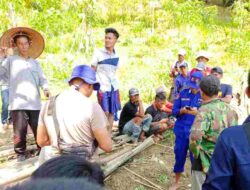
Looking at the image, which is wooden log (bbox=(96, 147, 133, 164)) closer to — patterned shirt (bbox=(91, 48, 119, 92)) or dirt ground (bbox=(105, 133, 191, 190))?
dirt ground (bbox=(105, 133, 191, 190))

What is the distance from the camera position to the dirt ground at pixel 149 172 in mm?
4285

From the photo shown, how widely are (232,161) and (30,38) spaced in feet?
10.3

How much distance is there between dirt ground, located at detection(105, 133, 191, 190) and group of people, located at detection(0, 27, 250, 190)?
291 mm

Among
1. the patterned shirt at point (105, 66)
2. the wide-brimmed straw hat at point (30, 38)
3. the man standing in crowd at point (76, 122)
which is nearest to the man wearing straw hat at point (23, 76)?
the wide-brimmed straw hat at point (30, 38)

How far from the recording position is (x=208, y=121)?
9.49ft

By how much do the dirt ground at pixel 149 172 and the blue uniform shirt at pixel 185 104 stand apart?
30.5 inches

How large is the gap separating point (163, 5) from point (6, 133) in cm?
938

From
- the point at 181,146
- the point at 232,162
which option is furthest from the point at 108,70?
the point at 232,162

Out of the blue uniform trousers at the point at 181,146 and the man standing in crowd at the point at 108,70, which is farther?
the man standing in crowd at the point at 108,70

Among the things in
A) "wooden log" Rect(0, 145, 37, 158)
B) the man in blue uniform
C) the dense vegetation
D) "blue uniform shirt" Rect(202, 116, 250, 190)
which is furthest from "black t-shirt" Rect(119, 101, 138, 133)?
"blue uniform shirt" Rect(202, 116, 250, 190)

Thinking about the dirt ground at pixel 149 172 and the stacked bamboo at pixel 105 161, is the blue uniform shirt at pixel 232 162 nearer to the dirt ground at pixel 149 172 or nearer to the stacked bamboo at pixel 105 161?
the stacked bamboo at pixel 105 161

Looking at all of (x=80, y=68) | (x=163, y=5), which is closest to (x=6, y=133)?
(x=80, y=68)

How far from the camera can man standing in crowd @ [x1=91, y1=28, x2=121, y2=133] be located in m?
4.88

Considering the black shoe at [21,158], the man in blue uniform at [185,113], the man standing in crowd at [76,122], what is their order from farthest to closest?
the black shoe at [21,158] < the man in blue uniform at [185,113] < the man standing in crowd at [76,122]
